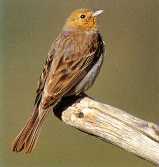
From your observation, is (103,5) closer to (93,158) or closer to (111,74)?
(111,74)

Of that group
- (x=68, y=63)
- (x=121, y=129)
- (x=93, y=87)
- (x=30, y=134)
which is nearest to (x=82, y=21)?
(x=68, y=63)

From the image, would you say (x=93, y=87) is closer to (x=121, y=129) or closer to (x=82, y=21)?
(x=82, y=21)

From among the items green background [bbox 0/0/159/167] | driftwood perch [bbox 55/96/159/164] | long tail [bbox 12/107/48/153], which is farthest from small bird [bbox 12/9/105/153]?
green background [bbox 0/0/159/167]

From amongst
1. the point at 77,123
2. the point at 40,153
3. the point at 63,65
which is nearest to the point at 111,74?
the point at 40,153

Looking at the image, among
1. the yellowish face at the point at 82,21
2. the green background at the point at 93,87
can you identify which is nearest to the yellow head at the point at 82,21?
the yellowish face at the point at 82,21

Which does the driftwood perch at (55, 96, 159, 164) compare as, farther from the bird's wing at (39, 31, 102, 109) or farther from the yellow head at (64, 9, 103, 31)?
the yellow head at (64, 9, 103, 31)

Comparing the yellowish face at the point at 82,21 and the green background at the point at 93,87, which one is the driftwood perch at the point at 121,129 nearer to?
the yellowish face at the point at 82,21
